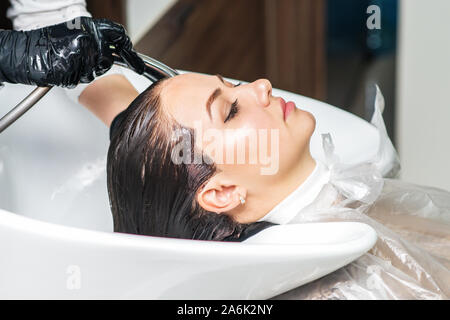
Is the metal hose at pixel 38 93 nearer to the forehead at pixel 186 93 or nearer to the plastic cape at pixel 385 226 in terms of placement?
the forehead at pixel 186 93

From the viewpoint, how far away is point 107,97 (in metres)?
1.14

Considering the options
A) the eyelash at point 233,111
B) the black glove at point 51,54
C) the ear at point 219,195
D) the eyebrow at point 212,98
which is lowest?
the ear at point 219,195

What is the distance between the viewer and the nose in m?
0.95

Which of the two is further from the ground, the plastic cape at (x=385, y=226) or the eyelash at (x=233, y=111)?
the eyelash at (x=233, y=111)

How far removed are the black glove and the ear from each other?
0.22 meters

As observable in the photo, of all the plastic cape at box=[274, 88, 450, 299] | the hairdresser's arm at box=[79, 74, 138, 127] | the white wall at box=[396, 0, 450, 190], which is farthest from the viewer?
the white wall at box=[396, 0, 450, 190]

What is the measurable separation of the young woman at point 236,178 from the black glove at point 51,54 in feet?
0.37

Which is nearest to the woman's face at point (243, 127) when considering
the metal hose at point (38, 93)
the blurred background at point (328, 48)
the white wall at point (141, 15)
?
the metal hose at point (38, 93)

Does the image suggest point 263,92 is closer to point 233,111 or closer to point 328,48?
point 233,111

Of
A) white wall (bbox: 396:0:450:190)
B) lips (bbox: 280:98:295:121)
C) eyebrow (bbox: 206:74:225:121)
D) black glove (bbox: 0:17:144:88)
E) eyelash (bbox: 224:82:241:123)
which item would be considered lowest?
white wall (bbox: 396:0:450:190)

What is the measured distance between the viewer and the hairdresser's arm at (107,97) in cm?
114

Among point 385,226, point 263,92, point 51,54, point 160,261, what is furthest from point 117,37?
point 385,226

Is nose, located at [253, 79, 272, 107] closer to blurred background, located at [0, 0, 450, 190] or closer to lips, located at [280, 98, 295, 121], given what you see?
lips, located at [280, 98, 295, 121]

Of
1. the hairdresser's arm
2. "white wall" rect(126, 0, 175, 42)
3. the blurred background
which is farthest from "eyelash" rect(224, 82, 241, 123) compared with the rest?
"white wall" rect(126, 0, 175, 42)
